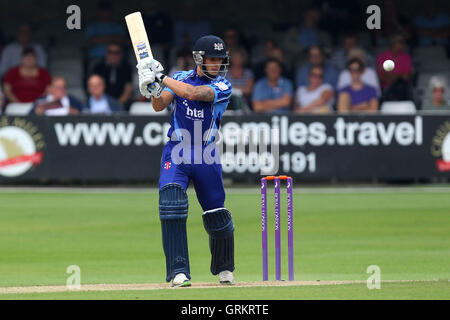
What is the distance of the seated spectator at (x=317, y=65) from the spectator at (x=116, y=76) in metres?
3.39

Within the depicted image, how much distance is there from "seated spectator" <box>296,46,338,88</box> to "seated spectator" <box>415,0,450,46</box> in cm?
302

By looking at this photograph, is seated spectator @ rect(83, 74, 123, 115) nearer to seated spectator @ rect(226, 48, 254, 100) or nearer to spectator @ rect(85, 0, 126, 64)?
spectator @ rect(85, 0, 126, 64)

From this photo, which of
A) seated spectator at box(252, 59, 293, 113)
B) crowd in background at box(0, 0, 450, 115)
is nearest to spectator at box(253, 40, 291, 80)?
crowd in background at box(0, 0, 450, 115)

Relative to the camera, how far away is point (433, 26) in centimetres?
2447

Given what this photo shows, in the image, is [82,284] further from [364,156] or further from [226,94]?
[364,156]

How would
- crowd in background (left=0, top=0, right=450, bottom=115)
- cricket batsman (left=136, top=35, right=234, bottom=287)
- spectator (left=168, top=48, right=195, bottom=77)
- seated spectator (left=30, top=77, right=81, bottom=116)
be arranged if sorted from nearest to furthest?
cricket batsman (left=136, top=35, right=234, bottom=287) → seated spectator (left=30, top=77, right=81, bottom=116) → crowd in background (left=0, top=0, right=450, bottom=115) → spectator (left=168, top=48, right=195, bottom=77)

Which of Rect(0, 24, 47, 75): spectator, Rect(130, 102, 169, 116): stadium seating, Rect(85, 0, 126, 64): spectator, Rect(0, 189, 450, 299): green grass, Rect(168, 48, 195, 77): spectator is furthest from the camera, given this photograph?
Rect(85, 0, 126, 64): spectator

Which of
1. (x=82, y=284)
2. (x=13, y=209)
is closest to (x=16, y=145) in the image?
(x=13, y=209)

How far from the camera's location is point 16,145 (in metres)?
20.2

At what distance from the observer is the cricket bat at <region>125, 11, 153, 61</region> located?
364 inches

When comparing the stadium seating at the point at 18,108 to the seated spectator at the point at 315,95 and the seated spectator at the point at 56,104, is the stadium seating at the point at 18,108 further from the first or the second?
the seated spectator at the point at 315,95

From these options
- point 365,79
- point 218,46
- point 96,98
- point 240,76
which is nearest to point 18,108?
point 96,98

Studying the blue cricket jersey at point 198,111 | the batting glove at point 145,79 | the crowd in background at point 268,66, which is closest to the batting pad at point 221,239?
the blue cricket jersey at point 198,111

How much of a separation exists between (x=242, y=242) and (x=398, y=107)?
8.04 metres
